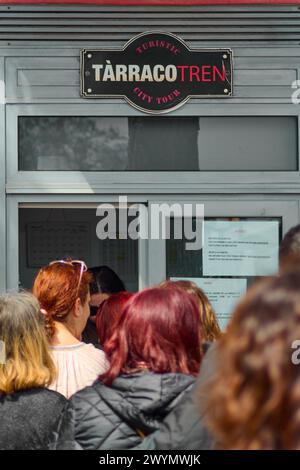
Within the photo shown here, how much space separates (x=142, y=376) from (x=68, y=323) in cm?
120

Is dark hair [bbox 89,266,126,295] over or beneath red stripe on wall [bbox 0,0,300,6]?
beneath

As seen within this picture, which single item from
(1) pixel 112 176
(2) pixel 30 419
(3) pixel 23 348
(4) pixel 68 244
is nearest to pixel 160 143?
(1) pixel 112 176

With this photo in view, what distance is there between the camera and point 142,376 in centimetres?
256

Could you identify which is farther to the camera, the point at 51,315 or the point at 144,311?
the point at 51,315

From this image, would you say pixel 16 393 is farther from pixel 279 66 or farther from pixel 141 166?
pixel 279 66

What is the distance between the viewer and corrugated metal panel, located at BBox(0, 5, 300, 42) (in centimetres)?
544

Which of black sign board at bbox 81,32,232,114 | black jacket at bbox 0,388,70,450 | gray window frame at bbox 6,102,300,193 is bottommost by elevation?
black jacket at bbox 0,388,70,450

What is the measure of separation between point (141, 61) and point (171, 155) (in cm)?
65

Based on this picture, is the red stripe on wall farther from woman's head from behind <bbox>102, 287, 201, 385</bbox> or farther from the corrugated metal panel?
woman's head from behind <bbox>102, 287, 201, 385</bbox>

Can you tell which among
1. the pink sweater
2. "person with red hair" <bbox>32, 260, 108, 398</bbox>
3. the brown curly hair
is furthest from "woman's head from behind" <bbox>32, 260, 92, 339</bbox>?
the brown curly hair

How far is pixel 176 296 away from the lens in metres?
2.62

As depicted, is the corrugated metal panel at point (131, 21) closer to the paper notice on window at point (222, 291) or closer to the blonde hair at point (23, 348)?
the paper notice on window at point (222, 291)

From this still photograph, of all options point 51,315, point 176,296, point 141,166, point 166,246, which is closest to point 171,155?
point 141,166

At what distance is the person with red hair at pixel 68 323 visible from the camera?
A: 3.52 metres
